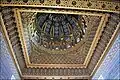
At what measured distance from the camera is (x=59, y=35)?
10.2 meters

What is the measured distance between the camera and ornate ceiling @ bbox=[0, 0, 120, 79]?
6.30 m

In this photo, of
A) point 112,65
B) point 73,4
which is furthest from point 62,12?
point 112,65

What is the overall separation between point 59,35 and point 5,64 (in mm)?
3520

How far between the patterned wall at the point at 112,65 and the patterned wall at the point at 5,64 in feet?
9.44

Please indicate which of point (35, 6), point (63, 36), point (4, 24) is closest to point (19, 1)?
point (35, 6)

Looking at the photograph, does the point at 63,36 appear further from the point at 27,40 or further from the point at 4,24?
the point at 4,24

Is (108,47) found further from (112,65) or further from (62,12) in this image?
(62,12)

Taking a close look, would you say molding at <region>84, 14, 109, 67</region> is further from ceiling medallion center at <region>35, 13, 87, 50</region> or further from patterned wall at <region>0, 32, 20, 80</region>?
patterned wall at <region>0, 32, 20, 80</region>

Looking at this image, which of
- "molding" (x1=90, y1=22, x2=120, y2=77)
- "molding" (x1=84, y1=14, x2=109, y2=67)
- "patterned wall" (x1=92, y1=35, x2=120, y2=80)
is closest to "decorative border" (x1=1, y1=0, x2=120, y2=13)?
"molding" (x1=84, y1=14, x2=109, y2=67)

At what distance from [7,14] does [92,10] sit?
7.08 ft

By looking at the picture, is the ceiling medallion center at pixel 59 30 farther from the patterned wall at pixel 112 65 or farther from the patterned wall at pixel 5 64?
the patterned wall at pixel 5 64

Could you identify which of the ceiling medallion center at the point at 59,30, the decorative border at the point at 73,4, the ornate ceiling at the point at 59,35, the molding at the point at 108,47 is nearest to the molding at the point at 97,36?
the ornate ceiling at the point at 59,35

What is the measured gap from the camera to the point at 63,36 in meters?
9.98

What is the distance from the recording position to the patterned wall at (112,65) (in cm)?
693
